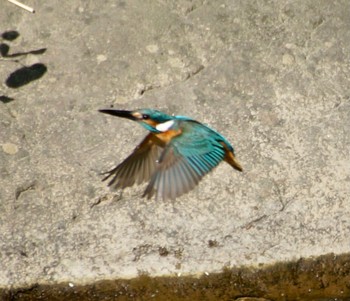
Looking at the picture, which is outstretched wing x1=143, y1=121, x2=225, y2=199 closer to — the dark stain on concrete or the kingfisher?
the kingfisher

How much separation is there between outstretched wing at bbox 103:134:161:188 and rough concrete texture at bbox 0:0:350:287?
0.95 ft

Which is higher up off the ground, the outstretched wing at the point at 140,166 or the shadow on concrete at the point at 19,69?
the outstretched wing at the point at 140,166

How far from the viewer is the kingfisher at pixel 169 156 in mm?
3598

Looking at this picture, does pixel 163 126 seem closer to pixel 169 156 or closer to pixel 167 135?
pixel 167 135

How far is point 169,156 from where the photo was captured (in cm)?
363

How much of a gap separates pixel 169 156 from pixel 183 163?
0.06m

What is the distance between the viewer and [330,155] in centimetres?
431

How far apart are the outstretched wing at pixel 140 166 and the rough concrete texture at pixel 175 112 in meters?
0.29

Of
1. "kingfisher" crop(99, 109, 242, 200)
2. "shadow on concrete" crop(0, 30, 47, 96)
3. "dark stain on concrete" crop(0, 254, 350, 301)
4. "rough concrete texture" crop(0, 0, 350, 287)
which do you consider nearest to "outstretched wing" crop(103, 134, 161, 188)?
"kingfisher" crop(99, 109, 242, 200)

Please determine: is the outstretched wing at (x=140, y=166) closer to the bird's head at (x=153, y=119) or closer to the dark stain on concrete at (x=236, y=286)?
the bird's head at (x=153, y=119)

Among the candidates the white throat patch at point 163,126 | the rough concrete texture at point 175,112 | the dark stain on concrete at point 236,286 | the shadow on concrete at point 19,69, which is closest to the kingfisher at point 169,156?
the white throat patch at point 163,126

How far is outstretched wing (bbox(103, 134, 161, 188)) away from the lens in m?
3.71

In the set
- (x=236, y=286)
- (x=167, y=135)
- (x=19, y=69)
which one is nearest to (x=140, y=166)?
(x=167, y=135)

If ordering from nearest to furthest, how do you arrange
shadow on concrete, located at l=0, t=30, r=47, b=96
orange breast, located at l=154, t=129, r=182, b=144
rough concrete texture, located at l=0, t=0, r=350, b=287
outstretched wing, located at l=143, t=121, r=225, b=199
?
outstretched wing, located at l=143, t=121, r=225, b=199 → orange breast, located at l=154, t=129, r=182, b=144 → rough concrete texture, located at l=0, t=0, r=350, b=287 → shadow on concrete, located at l=0, t=30, r=47, b=96
